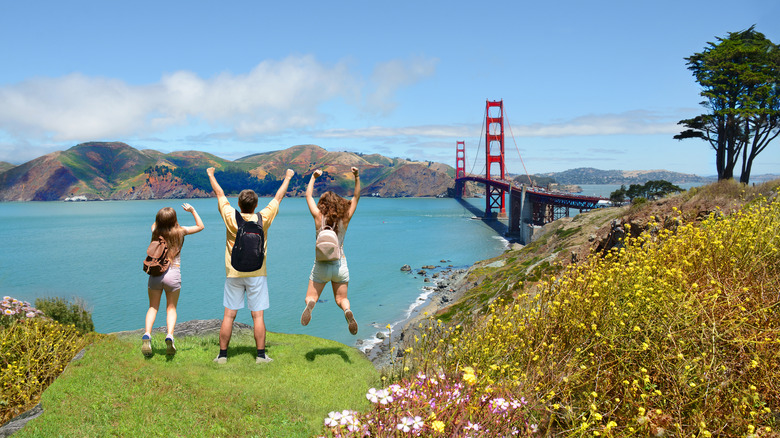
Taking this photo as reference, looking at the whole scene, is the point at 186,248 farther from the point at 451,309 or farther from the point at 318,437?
the point at 318,437

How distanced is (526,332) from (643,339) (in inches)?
42.8

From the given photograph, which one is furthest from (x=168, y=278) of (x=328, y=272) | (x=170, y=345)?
(x=328, y=272)

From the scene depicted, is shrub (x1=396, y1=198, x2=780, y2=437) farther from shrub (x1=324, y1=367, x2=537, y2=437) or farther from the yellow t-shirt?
the yellow t-shirt

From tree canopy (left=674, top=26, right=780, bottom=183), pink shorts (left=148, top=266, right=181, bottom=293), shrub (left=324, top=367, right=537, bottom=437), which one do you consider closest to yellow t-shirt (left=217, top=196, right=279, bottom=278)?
pink shorts (left=148, top=266, right=181, bottom=293)

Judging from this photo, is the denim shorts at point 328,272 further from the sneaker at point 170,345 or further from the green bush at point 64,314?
the green bush at point 64,314

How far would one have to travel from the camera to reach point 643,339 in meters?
3.83

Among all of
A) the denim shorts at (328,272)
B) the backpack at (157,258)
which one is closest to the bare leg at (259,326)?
the denim shorts at (328,272)

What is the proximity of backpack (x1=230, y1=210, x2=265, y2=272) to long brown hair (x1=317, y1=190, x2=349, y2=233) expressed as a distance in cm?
81

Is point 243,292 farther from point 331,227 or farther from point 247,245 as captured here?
point 331,227

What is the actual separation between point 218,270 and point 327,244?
37.3 m

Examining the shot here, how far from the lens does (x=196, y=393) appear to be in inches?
184

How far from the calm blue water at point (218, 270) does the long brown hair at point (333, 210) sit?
16.8 metres

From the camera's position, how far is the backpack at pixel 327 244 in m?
5.24

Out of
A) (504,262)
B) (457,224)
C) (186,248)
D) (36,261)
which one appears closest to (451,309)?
(504,262)
